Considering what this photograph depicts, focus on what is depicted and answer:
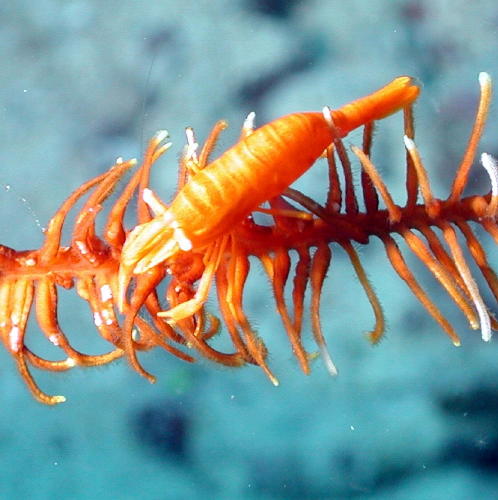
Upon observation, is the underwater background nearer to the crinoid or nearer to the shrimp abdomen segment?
the crinoid

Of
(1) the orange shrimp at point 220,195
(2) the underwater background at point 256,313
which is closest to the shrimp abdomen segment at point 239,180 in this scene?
(1) the orange shrimp at point 220,195

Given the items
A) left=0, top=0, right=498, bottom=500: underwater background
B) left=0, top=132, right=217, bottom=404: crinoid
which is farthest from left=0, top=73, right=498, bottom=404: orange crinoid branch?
left=0, top=0, right=498, bottom=500: underwater background

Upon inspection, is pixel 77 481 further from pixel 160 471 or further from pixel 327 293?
pixel 327 293

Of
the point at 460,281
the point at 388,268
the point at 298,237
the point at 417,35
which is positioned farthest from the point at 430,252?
the point at 417,35

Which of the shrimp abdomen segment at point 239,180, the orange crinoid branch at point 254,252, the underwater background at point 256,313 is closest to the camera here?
the shrimp abdomen segment at point 239,180

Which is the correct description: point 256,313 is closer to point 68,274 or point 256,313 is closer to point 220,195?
point 68,274

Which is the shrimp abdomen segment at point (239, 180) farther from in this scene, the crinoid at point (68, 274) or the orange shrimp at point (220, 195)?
the crinoid at point (68, 274)
